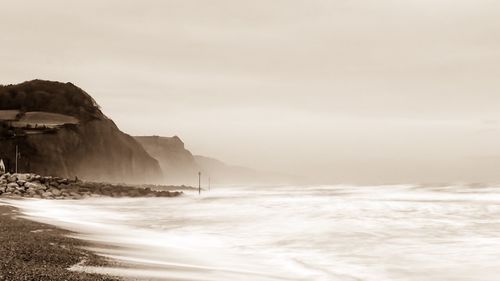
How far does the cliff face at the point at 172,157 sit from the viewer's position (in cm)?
16876

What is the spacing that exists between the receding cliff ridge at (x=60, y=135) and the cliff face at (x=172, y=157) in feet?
200

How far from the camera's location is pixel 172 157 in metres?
173

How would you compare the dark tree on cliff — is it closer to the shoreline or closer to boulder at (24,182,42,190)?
boulder at (24,182,42,190)

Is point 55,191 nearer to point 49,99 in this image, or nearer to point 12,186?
point 12,186

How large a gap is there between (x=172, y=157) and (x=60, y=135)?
85.5m

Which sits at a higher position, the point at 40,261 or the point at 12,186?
the point at 12,186

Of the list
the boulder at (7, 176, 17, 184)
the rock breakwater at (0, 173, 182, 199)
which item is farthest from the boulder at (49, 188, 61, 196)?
the boulder at (7, 176, 17, 184)

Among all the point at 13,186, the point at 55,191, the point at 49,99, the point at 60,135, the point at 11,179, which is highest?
the point at 49,99

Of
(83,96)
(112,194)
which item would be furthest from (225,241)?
(83,96)

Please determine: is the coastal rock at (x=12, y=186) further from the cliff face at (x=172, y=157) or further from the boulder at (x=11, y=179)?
the cliff face at (x=172, y=157)

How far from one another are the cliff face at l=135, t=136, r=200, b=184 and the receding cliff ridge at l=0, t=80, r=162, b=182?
6092cm

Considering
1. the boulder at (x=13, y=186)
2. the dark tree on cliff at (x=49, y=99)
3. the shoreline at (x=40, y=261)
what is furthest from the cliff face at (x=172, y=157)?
the shoreline at (x=40, y=261)

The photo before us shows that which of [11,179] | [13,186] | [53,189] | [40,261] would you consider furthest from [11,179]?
[40,261]

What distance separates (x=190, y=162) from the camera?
181 meters
